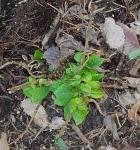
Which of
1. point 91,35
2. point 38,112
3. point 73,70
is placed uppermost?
point 91,35

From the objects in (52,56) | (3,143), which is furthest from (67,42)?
(3,143)

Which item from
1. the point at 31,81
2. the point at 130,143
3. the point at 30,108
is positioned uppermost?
the point at 31,81

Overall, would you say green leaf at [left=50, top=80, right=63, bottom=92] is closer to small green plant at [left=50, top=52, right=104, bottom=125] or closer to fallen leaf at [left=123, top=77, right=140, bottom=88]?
small green plant at [left=50, top=52, right=104, bottom=125]

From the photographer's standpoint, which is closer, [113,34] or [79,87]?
[79,87]

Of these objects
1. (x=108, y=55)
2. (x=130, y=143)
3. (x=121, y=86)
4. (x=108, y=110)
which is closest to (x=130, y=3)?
(x=108, y=55)

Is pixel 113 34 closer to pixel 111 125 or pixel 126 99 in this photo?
pixel 126 99

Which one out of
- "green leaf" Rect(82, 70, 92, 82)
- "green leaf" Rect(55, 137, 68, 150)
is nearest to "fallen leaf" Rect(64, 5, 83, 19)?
"green leaf" Rect(82, 70, 92, 82)

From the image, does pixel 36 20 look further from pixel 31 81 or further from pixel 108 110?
pixel 108 110
